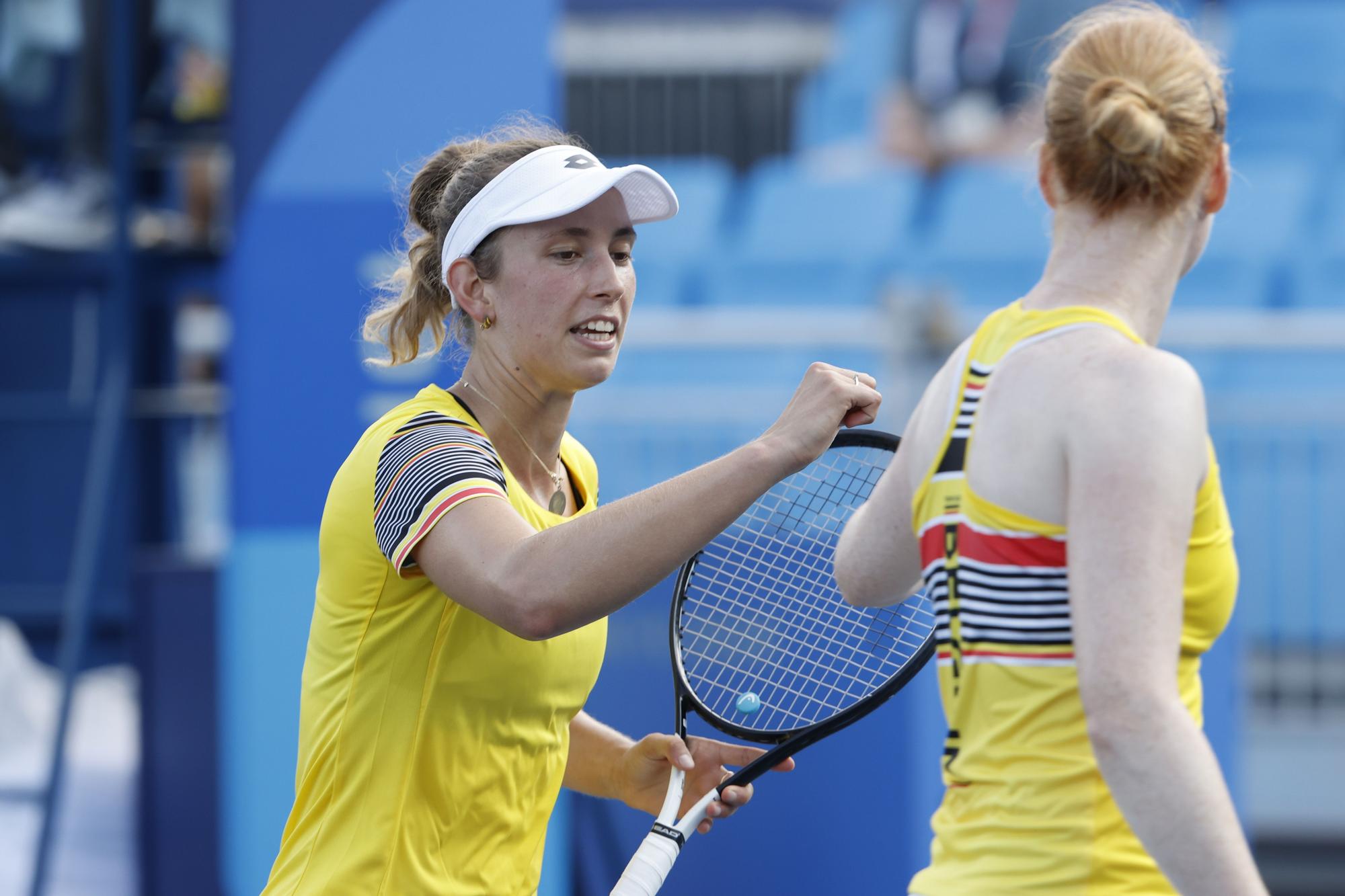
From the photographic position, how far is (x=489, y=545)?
1707 mm

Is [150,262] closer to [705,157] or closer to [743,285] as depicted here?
[743,285]

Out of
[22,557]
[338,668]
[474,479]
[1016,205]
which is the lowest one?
[22,557]

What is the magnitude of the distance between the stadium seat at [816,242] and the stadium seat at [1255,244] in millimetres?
1516

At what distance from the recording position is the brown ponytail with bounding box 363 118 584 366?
2.05 m

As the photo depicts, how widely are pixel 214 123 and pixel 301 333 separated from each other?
1501 millimetres

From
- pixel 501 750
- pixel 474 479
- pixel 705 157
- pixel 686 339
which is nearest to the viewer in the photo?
pixel 474 479

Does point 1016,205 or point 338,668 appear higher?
point 1016,205

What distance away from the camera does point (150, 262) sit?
517 cm

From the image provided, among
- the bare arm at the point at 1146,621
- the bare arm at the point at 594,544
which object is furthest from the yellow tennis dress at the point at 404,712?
the bare arm at the point at 1146,621

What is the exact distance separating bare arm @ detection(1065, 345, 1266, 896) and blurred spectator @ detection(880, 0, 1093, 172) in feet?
26.2

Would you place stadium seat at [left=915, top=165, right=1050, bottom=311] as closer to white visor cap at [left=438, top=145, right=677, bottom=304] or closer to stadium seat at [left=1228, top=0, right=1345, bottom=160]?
stadium seat at [left=1228, top=0, right=1345, bottom=160]

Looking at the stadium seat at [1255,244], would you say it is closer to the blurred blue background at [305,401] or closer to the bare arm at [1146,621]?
the blurred blue background at [305,401]

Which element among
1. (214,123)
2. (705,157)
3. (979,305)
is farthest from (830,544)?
(705,157)

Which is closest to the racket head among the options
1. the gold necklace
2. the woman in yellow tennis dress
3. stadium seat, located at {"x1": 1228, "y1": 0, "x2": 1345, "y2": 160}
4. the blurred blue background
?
the woman in yellow tennis dress
